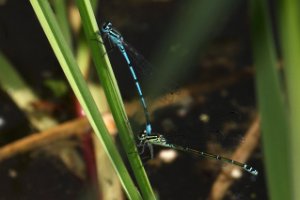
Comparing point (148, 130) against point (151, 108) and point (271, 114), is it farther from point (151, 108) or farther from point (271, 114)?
point (271, 114)

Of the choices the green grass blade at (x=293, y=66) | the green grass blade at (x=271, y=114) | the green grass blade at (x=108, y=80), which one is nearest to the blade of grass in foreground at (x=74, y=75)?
the green grass blade at (x=108, y=80)

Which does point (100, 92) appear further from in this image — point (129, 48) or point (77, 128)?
point (129, 48)

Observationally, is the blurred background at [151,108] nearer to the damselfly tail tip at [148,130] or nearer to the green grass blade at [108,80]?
the damselfly tail tip at [148,130]

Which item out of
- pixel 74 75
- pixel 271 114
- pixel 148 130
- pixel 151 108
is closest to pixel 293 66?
pixel 271 114

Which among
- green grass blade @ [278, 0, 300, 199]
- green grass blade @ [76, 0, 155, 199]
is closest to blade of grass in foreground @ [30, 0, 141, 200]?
green grass blade @ [76, 0, 155, 199]

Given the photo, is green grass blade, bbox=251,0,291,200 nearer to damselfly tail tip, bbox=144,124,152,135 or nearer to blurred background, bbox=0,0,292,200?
blurred background, bbox=0,0,292,200

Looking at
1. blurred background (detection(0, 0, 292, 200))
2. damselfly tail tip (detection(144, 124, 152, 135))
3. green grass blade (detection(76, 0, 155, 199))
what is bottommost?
green grass blade (detection(76, 0, 155, 199))
